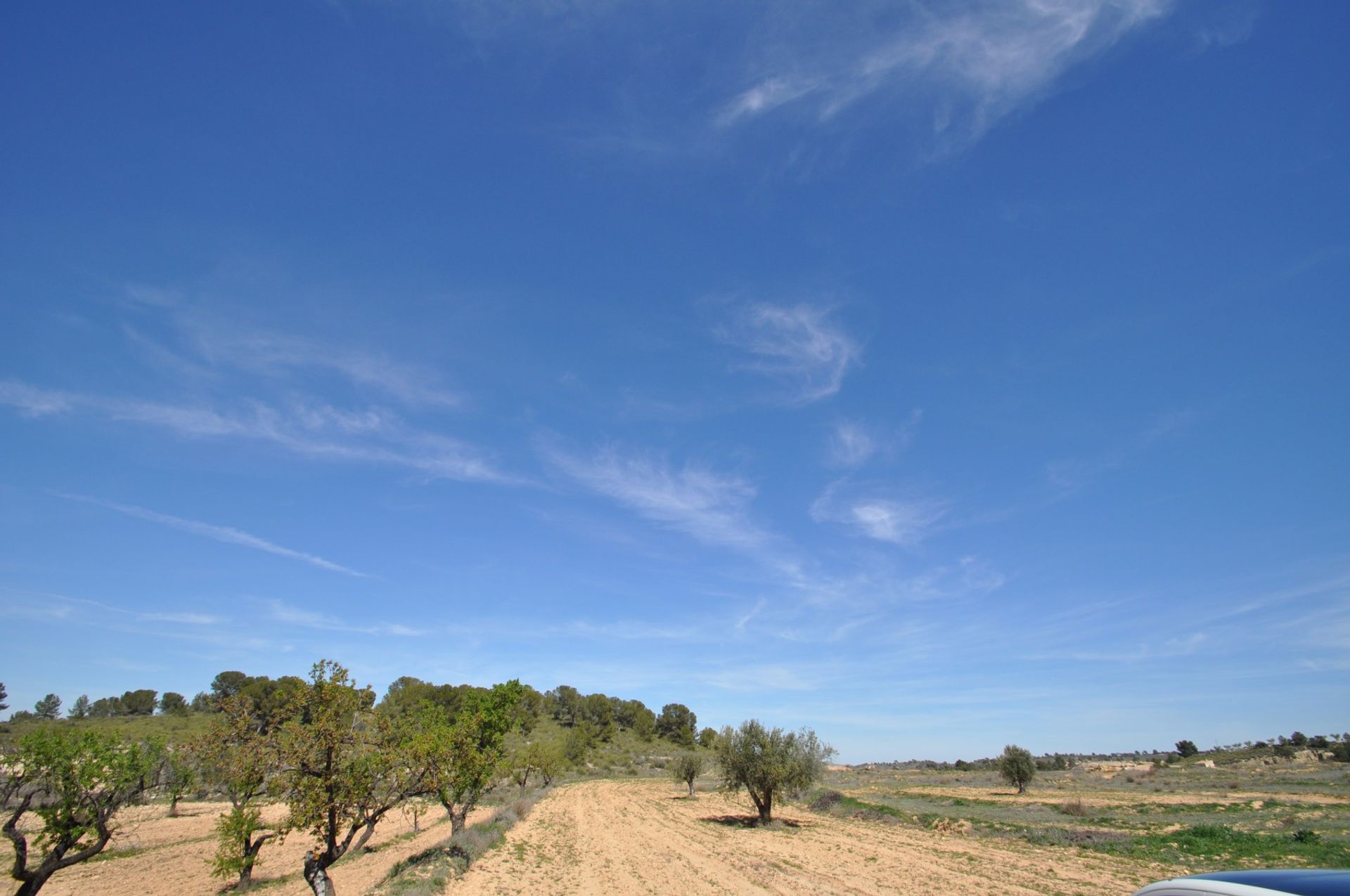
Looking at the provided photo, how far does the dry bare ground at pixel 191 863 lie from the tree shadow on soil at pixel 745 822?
18.5 meters

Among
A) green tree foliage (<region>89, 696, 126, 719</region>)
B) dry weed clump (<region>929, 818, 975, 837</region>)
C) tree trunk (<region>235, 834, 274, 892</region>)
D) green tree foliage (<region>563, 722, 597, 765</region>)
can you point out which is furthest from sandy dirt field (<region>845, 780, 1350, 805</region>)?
green tree foliage (<region>89, 696, 126, 719</region>)

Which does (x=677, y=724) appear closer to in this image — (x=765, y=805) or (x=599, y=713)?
(x=599, y=713)

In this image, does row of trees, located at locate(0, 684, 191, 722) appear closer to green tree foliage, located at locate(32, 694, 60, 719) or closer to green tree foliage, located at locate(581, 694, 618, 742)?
green tree foliage, located at locate(32, 694, 60, 719)

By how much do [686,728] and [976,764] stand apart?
77.4 m

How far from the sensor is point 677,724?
171625mm

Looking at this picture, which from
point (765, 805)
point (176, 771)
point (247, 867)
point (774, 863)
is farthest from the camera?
point (176, 771)

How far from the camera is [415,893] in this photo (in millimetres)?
21000

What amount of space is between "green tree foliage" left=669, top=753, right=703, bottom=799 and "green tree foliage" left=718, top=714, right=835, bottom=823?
25788mm

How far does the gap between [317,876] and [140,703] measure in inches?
7011

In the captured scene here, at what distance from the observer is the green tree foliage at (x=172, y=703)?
149m

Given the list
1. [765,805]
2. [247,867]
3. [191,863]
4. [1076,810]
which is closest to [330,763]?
[247,867]

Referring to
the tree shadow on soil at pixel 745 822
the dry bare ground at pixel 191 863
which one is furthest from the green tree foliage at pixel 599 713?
the tree shadow on soil at pixel 745 822

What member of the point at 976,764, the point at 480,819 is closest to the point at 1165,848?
the point at 480,819

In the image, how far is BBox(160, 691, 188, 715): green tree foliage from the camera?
149m
